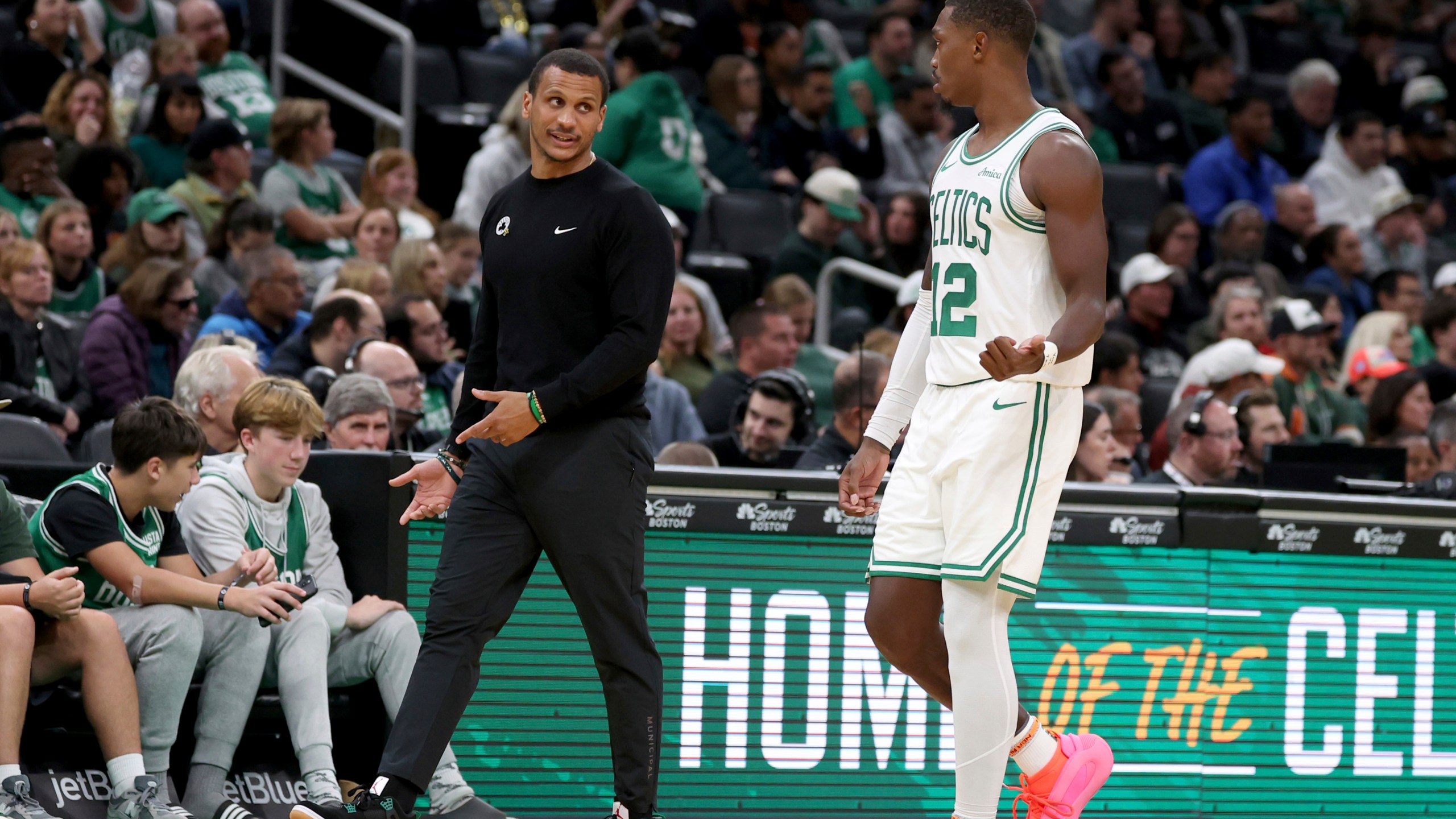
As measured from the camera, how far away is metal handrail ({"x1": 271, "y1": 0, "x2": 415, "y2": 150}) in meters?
11.8

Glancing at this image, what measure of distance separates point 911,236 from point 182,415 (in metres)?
7.36

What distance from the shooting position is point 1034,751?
4617 millimetres

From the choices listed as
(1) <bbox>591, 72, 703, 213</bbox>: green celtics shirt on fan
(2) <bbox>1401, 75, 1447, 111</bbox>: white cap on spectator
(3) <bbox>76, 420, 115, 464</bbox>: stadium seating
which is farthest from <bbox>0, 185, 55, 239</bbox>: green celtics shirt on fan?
(2) <bbox>1401, 75, 1447, 111</bbox>: white cap on spectator

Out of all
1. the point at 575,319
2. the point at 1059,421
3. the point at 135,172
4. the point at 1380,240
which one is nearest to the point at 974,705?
the point at 1059,421

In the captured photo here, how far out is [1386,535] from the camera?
21.6 feet

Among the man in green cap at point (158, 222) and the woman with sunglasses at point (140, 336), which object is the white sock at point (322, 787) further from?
the man in green cap at point (158, 222)

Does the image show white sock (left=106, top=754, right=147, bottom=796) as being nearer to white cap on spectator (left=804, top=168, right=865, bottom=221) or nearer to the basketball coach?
the basketball coach

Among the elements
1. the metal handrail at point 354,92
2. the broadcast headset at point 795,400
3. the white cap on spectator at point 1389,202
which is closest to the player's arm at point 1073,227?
the broadcast headset at point 795,400

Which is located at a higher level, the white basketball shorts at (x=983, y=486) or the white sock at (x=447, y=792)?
the white basketball shorts at (x=983, y=486)

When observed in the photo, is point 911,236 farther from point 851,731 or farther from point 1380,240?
point 851,731

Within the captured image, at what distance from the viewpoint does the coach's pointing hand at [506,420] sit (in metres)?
4.57

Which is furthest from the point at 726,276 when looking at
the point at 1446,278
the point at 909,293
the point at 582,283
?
the point at 582,283

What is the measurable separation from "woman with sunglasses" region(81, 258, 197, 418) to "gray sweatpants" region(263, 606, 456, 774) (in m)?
2.85

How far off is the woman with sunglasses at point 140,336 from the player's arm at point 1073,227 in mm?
4832
